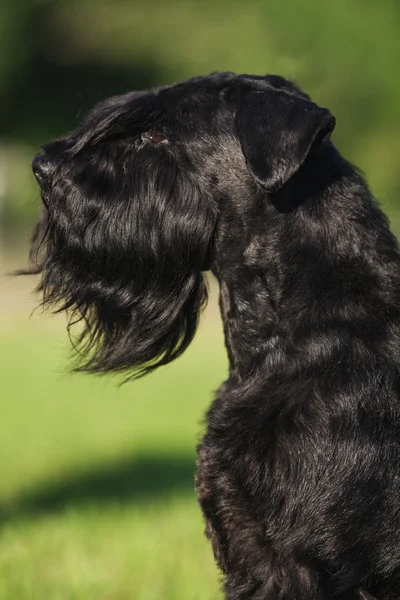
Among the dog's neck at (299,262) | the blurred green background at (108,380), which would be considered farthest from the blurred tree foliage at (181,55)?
the dog's neck at (299,262)

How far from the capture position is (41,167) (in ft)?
11.0

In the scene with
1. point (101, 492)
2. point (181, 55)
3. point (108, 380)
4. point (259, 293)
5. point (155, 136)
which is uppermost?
point (181, 55)

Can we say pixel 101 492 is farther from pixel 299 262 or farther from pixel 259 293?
pixel 299 262

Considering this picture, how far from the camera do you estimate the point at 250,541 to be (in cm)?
292

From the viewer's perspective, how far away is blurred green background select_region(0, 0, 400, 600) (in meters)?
4.97

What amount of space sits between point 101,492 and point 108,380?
117 inches

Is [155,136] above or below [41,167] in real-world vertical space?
above

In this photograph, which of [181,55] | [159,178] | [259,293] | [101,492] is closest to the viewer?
[259,293]

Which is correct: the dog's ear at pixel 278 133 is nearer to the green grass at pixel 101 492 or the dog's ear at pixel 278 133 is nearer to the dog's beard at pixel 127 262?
the dog's beard at pixel 127 262

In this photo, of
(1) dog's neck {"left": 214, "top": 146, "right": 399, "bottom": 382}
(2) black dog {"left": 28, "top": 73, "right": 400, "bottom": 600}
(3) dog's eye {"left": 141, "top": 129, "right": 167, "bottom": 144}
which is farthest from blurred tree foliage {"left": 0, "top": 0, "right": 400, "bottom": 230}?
(1) dog's neck {"left": 214, "top": 146, "right": 399, "bottom": 382}

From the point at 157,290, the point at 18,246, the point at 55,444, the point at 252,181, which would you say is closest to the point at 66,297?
the point at 157,290

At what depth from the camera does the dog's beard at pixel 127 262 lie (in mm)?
3320

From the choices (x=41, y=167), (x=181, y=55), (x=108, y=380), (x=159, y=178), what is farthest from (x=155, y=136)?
(x=181, y=55)

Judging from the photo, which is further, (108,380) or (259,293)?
(108,380)
